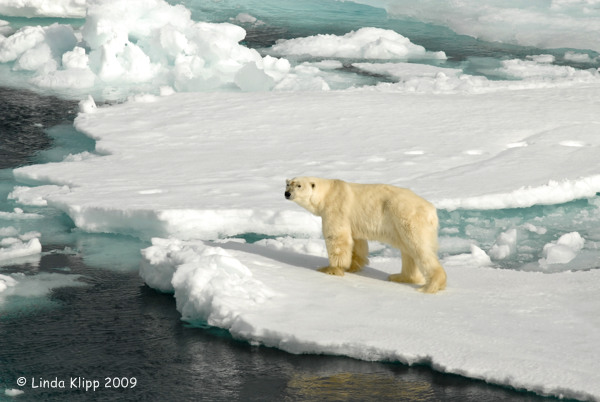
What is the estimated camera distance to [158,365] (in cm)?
506

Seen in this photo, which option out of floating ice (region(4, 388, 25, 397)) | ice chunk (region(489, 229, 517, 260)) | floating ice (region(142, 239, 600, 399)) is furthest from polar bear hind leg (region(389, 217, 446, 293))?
floating ice (region(4, 388, 25, 397))

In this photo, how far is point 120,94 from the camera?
47.2 feet

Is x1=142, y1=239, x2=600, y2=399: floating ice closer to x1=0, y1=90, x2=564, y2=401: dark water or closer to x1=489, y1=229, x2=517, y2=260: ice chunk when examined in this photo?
x1=0, y1=90, x2=564, y2=401: dark water

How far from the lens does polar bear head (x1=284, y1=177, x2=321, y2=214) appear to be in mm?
5945

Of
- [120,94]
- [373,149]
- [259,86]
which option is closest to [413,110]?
[373,149]

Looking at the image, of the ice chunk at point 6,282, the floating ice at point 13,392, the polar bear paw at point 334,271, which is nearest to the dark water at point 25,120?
the ice chunk at point 6,282

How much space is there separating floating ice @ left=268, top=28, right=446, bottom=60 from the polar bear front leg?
12594 millimetres

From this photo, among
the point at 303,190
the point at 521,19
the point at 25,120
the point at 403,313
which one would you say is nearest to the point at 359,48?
the point at 521,19

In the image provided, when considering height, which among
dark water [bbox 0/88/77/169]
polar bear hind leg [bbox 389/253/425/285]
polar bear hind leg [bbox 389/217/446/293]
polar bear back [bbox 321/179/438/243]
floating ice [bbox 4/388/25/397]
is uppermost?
polar bear back [bbox 321/179/438/243]

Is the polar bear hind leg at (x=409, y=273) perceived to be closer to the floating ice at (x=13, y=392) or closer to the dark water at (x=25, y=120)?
the floating ice at (x=13, y=392)

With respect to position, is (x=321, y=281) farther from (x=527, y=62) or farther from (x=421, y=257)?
(x=527, y=62)

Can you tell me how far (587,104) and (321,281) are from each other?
297 inches

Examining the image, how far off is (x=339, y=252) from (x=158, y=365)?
63.8 inches

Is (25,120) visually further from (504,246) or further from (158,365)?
(158,365)
